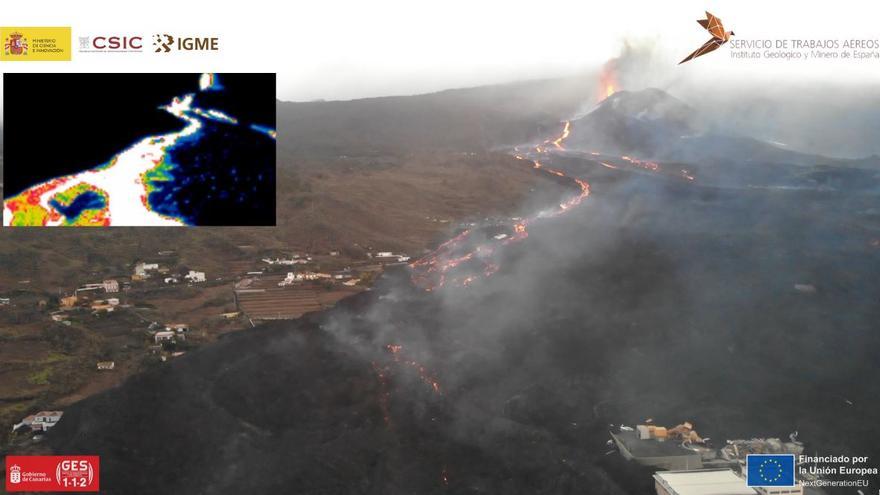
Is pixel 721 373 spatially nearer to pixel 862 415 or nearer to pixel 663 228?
pixel 862 415

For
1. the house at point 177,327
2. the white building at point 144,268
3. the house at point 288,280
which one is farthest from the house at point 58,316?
the house at point 288,280

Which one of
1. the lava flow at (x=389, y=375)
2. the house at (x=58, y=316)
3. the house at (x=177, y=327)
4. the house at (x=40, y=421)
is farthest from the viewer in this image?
Answer: the house at (x=58, y=316)

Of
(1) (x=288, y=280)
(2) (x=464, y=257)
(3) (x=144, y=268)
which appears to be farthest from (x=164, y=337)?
(2) (x=464, y=257)

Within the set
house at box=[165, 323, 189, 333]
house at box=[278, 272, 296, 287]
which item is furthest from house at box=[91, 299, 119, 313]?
house at box=[278, 272, 296, 287]

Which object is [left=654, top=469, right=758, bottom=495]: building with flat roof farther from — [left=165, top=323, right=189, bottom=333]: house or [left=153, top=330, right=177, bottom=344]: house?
[left=165, top=323, right=189, bottom=333]: house

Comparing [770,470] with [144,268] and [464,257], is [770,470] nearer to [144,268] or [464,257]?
[464,257]

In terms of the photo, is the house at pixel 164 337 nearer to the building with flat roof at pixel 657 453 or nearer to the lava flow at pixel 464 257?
the lava flow at pixel 464 257

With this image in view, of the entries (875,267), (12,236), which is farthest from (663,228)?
(12,236)
